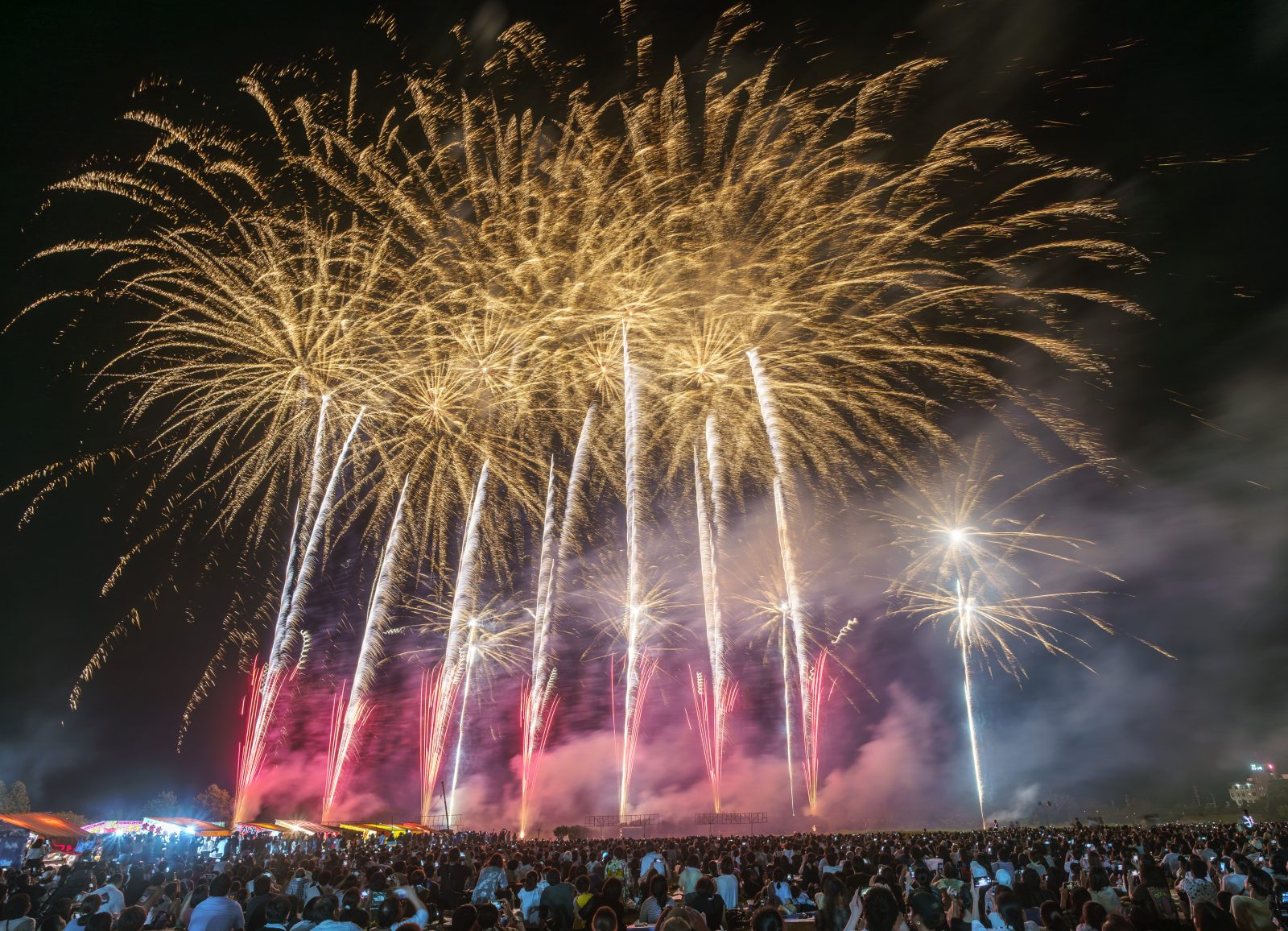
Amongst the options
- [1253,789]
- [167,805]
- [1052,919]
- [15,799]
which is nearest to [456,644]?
[1052,919]

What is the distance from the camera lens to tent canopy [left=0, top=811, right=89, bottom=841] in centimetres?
2598

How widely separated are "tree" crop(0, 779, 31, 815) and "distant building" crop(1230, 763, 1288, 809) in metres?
95.2

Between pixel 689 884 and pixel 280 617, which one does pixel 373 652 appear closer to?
pixel 280 617

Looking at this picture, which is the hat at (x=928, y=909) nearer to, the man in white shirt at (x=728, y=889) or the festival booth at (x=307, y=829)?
the man in white shirt at (x=728, y=889)

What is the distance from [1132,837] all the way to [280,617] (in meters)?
32.1

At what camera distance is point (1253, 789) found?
67.8m

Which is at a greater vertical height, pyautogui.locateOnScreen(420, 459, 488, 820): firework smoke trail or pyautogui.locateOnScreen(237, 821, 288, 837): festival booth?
pyautogui.locateOnScreen(420, 459, 488, 820): firework smoke trail

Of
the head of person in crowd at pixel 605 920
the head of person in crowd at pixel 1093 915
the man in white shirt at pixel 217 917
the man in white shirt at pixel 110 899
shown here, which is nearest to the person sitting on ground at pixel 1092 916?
the head of person in crowd at pixel 1093 915

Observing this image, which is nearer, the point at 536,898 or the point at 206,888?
the point at 536,898

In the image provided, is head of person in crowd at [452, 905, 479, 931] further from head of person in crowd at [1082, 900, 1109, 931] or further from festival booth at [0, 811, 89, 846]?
festival booth at [0, 811, 89, 846]

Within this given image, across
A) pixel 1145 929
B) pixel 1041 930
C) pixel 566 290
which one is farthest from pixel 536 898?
pixel 566 290

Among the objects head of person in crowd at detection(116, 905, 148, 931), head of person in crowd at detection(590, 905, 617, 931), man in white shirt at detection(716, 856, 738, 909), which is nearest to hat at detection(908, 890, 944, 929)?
head of person in crowd at detection(590, 905, 617, 931)

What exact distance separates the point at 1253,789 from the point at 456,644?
75.8m

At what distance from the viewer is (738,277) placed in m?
24.1
